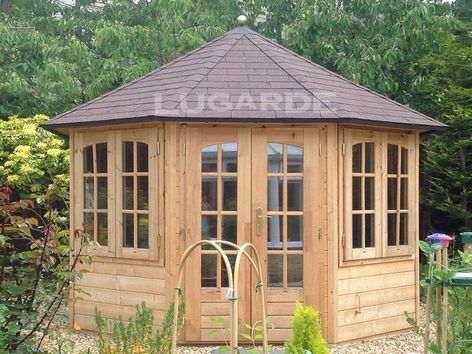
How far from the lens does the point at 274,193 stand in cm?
725

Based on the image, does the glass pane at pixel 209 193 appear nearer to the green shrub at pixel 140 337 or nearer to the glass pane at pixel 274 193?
the glass pane at pixel 274 193

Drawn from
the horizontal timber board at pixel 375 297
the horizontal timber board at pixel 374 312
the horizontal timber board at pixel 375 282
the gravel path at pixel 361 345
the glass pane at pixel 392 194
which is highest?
the glass pane at pixel 392 194

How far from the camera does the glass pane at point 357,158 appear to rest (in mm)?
7543

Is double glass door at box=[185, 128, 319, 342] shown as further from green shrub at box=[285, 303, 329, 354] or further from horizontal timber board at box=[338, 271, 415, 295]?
green shrub at box=[285, 303, 329, 354]

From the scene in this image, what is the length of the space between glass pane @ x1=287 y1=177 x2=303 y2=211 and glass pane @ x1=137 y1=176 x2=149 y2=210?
58.2 inches

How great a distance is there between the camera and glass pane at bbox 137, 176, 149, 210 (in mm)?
7402

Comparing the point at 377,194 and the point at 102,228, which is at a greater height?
the point at 377,194

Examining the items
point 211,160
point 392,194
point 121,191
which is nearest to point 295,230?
point 211,160

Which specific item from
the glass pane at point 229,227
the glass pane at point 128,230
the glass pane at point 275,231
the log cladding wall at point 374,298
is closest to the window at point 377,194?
the log cladding wall at point 374,298

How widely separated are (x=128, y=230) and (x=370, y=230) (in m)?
2.60

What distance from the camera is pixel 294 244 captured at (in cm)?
727

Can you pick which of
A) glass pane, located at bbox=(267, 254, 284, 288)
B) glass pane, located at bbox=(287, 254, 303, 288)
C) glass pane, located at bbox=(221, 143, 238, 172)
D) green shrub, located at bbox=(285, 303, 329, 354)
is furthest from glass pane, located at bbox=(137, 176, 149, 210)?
green shrub, located at bbox=(285, 303, 329, 354)

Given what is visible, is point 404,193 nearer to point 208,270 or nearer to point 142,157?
point 208,270

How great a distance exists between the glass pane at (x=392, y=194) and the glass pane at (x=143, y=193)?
8.74 feet
